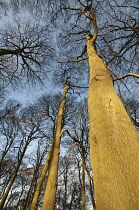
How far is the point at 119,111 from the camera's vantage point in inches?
41.0

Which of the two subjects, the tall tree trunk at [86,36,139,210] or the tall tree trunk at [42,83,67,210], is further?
the tall tree trunk at [42,83,67,210]

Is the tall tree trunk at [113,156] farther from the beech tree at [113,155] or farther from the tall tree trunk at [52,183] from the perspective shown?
the tall tree trunk at [52,183]

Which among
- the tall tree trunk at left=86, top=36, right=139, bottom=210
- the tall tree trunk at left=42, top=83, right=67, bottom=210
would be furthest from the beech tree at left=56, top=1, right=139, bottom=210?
the tall tree trunk at left=42, top=83, right=67, bottom=210

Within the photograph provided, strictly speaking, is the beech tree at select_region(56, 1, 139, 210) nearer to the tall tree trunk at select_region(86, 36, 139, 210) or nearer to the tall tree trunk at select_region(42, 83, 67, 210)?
the tall tree trunk at select_region(86, 36, 139, 210)

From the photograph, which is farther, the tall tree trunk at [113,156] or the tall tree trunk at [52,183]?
the tall tree trunk at [52,183]

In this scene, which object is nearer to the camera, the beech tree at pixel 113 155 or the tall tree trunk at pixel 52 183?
the beech tree at pixel 113 155

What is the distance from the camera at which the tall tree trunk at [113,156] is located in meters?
0.61

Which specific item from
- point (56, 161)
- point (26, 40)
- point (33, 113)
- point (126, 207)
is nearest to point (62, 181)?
point (33, 113)

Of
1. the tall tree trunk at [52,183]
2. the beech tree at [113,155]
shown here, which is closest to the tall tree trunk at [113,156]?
the beech tree at [113,155]

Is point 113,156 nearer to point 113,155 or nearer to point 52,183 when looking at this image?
point 113,155

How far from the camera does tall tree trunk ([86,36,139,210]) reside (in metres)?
0.61

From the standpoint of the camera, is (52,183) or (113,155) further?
(52,183)

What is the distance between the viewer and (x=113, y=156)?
30.1 inches

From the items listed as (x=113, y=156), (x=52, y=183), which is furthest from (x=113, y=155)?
(x=52, y=183)
